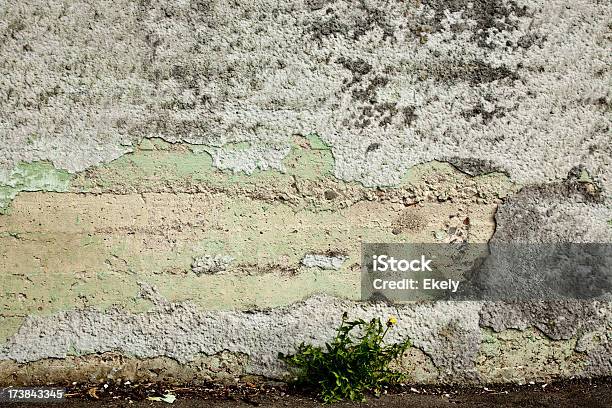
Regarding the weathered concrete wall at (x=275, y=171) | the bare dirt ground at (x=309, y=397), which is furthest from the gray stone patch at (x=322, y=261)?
the bare dirt ground at (x=309, y=397)

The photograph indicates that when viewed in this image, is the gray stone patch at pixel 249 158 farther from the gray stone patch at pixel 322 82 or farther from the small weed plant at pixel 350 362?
the small weed plant at pixel 350 362

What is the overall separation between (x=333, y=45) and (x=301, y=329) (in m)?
1.43

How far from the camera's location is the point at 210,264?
11.0 ft

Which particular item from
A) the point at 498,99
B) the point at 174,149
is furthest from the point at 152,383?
the point at 498,99

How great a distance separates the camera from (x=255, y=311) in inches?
132

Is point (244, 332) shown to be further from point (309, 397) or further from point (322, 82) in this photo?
point (322, 82)

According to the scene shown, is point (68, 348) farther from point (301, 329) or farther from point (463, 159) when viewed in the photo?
point (463, 159)

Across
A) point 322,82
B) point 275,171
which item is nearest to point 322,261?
point 275,171

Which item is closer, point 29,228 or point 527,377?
point 29,228

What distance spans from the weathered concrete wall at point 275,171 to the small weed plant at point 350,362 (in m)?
0.09

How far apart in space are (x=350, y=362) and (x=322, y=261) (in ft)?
1.68

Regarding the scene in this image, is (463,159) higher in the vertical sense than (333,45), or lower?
lower

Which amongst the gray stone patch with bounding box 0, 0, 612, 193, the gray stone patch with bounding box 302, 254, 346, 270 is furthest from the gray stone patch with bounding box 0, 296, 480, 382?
the gray stone patch with bounding box 0, 0, 612, 193

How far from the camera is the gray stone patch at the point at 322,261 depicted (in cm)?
338
